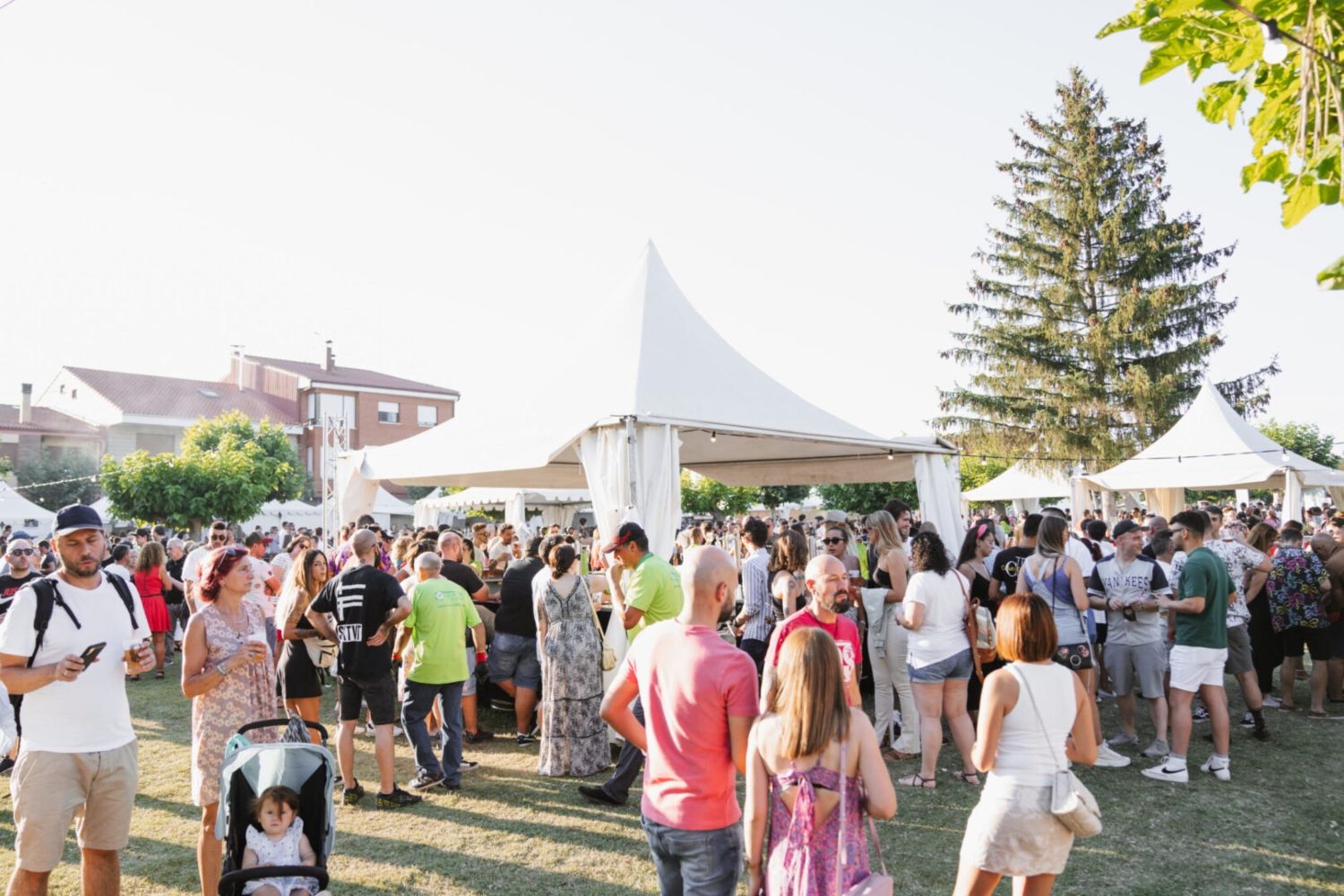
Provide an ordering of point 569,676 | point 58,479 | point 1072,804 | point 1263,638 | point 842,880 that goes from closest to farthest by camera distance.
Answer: point 842,880
point 1072,804
point 569,676
point 1263,638
point 58,479

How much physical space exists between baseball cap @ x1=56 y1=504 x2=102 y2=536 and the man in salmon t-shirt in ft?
7.64

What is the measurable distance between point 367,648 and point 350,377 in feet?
138

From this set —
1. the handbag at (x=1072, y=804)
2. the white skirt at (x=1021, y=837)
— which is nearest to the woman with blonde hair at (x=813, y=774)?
the white skirt at (x=1021, y=837)

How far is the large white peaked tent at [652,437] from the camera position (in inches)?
310

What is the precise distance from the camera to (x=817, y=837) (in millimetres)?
2412

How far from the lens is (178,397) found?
136 ft

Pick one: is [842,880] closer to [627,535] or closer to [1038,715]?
[1038,715]

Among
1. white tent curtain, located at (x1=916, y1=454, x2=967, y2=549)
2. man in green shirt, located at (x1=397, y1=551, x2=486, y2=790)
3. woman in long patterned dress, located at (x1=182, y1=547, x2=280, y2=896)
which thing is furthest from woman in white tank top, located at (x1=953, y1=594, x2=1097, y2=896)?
white tent curtain, located at (x1=916, y1=454, x2=967, y2=549)

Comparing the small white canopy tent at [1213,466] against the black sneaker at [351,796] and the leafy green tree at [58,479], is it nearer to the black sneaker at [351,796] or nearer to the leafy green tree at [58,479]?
the black sneaker at [351,796]

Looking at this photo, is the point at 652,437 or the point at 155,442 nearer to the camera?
the point at 652,437

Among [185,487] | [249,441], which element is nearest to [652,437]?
[185,487]

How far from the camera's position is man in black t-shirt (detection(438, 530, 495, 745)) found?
668 centimetres

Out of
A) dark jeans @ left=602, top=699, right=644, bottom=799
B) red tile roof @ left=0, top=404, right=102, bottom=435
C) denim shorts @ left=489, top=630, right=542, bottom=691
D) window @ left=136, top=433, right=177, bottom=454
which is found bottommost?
dark jeans @ left=602, top=699, right=644, bottom=799

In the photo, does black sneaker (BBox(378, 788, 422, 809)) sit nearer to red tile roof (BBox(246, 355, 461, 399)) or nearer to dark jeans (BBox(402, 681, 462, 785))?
dark jeans (BBox(402, 681, 462, 785))
